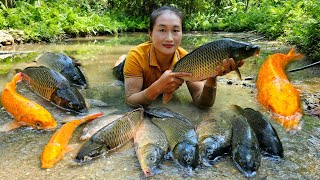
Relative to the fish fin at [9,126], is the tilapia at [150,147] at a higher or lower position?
higher

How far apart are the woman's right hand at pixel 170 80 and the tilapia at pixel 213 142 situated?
53cm

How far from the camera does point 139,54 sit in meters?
3.97

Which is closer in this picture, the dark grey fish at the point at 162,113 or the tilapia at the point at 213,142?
the tilapia at the point at 213,142

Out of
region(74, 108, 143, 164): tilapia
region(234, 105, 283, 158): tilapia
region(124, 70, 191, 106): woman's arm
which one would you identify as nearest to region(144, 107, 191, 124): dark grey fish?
region(124, 70, 191, 106): woman's arm

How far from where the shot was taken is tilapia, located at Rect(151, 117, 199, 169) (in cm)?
235

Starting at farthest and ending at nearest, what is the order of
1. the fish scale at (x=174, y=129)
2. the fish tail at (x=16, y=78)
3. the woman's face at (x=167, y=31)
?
the fish tail at (x=16, y=78)
the woman's face at (x=167, y=31)
the fish scale at (x=174, y=129)

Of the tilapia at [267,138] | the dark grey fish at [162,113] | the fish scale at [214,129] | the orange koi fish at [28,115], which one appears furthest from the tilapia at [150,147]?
the orange koi fish at [28,115]

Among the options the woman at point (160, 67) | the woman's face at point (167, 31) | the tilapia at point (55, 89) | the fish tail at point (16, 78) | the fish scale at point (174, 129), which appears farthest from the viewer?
the fish tail at point (16, 78)

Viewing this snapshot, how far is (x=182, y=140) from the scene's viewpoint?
8.21ft

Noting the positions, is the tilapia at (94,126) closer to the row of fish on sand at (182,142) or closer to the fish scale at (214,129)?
the row of fish on sand at (182,142)

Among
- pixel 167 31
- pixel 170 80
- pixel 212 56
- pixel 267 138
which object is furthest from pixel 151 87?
pixel 267 138

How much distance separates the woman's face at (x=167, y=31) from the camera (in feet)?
11.4

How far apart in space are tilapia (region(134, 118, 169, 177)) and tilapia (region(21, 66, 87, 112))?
108 centimetres

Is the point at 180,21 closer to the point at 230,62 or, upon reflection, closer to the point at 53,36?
the point at 230,62
